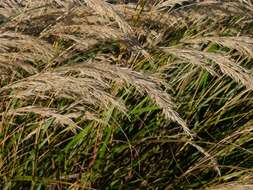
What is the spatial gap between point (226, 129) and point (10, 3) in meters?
1.27

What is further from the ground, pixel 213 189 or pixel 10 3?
pixel 10 3

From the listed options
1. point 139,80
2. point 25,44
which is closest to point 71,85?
point 139,80

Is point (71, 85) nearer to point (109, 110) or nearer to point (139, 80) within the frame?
point (139, 80)

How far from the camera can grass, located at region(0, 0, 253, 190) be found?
86.9 inches

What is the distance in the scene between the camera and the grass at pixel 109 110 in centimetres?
221

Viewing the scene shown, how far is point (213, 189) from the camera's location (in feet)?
7.48

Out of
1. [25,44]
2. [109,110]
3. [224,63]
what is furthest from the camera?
[109,110]

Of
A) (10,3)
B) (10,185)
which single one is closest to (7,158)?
(10,185)

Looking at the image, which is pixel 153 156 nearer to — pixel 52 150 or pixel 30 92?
pixel 52 150

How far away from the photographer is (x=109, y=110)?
240cm

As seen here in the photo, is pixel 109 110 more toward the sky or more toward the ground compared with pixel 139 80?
more toward the ground

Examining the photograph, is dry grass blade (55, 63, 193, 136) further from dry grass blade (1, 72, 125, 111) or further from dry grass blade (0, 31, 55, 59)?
dry grass blade (0, 31, 55, 59)

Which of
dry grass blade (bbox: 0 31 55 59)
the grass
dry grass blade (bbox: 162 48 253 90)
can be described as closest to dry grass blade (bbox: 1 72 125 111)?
the grass

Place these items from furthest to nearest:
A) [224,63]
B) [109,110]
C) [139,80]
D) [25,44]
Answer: [109,110] → [25,44] → [224,63] → [139,80]
